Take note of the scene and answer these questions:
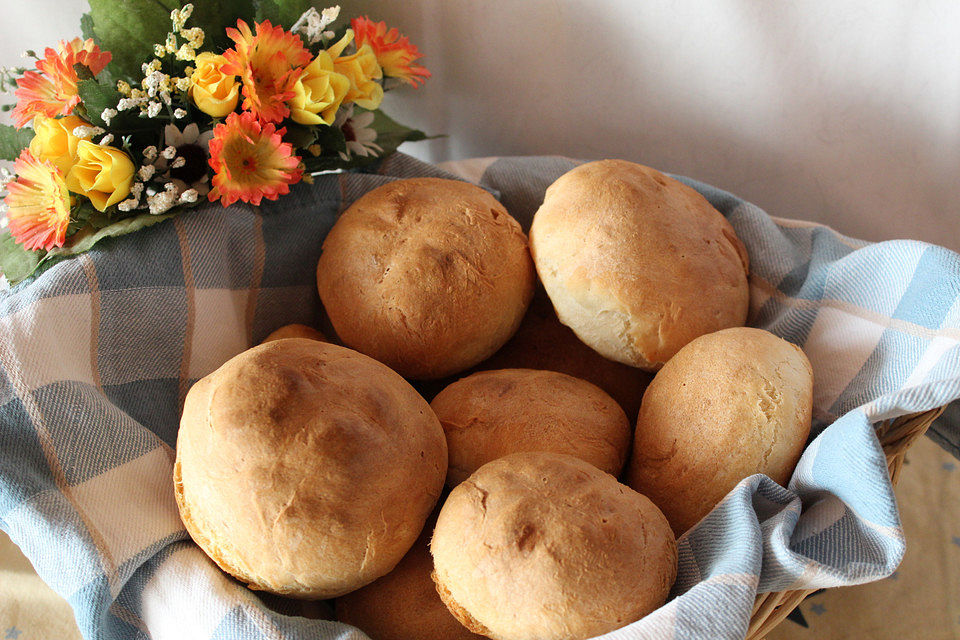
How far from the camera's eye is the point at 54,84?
105 centimetres

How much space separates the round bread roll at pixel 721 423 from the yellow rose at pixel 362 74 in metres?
0.71

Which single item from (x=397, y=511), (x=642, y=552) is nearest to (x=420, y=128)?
(x=397, y=511)

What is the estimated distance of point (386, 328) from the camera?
1090 mm

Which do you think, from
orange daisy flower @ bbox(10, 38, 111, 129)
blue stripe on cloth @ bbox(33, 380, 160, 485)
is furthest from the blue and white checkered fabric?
orange daisy flower @ bbox(10, 38, 111, 129)

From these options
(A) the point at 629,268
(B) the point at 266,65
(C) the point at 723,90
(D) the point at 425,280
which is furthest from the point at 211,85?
(C) the point at 723,90

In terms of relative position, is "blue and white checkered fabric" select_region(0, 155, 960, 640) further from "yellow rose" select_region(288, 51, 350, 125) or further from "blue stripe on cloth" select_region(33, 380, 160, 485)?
"yellow rose" select_region(288, 51, 350, 125)

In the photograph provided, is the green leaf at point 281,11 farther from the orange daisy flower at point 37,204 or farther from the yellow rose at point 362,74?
the orange daisy flower at point 37,204

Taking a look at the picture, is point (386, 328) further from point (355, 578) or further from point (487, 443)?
point (355, 578)

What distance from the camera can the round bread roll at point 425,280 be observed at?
3.57ft

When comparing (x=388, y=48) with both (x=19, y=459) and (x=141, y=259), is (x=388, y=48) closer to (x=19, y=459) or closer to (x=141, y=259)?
(x=141, y=259)

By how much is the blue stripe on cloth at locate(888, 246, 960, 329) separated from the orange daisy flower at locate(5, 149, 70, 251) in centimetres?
123

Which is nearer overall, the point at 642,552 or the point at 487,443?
the point at 642,552

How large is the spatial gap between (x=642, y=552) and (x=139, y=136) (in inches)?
37.3

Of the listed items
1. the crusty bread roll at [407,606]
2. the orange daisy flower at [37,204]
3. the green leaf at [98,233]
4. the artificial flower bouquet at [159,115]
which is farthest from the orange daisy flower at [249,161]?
the crusty bread roll at [407,606]
